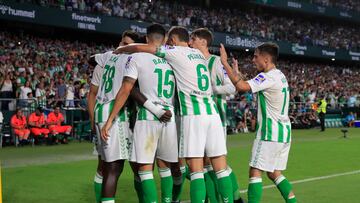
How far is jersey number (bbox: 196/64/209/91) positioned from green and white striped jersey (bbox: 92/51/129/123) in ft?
2.70

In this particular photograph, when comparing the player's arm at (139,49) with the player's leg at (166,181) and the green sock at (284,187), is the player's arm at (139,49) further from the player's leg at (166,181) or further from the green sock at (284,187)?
the green sock at (284,187)

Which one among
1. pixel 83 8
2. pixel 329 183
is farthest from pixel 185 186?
pixel 83 8

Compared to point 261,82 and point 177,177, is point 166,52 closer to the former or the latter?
point 261,82

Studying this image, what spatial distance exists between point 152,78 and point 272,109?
1633 millimetres

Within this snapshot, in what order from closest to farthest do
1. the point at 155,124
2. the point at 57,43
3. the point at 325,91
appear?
1. the point at 155,124
2. the point at 57,43
3. the point at 325,91

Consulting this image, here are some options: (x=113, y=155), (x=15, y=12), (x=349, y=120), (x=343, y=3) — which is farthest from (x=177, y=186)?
(x=343, y=3)

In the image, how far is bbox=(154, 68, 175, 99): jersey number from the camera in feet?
19.8

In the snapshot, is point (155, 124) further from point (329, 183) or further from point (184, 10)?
point (184, 10)

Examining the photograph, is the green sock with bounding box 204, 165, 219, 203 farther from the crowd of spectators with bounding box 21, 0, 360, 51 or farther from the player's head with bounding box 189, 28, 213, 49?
the crowd of spectators with bounding box 21, 0, 360, 51

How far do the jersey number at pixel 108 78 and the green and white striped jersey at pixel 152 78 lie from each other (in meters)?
0.24

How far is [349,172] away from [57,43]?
19.3 meters

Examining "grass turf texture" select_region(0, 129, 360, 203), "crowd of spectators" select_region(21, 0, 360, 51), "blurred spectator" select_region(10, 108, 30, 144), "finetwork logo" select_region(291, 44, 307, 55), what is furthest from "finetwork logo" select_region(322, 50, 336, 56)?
"blurred spectator" select_region(10, 108, 30, 144)

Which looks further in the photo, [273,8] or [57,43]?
[273,8]

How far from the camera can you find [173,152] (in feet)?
20.1
